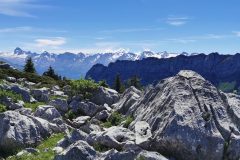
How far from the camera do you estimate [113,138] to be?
25.4m

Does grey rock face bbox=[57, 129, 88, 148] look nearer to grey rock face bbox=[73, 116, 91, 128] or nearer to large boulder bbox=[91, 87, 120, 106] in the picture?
grey rock face bbox=[73, 116, 91, 128]

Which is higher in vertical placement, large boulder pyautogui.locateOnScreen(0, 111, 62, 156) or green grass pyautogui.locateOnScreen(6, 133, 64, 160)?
large boulder pyautogui.locateOnScreen(0, 111, 62, 156)

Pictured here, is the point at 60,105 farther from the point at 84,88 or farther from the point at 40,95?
the point at 40,95

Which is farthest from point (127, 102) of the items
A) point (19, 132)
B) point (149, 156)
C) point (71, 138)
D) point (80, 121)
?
point (149, 156)

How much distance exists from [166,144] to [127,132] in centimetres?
320

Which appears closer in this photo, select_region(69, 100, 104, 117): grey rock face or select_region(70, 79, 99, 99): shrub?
select_region(69, 100, 104, 117): grey rock face

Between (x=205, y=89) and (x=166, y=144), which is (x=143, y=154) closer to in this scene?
(x=166, y=144)

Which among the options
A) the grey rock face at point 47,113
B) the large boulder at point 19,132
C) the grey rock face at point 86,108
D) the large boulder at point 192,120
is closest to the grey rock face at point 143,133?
the large boulder at point 192,120

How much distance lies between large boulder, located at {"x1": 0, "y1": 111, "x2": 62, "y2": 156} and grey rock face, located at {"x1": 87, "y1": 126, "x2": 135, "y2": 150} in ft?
16.2

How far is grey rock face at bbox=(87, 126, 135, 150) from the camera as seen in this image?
25.0 m

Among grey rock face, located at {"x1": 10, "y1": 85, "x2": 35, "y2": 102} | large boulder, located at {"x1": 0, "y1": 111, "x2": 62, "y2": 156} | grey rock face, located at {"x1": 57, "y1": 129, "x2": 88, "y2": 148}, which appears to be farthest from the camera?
grey rock face, located at {"x1": 10, "y1": 85, "x2": 35, "y2": 102}

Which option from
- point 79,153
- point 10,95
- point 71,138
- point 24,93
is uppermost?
point 10,95

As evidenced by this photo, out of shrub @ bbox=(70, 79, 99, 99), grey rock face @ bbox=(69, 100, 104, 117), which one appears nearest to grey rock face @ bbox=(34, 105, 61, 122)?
grey rock face @ bbox=(69, 100, 104, 117)

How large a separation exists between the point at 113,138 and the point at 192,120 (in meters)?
4.98
